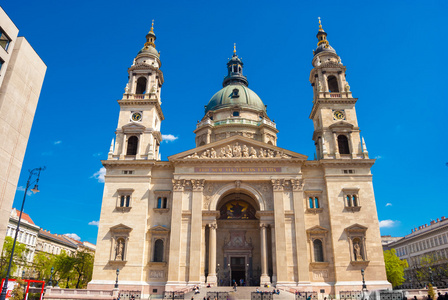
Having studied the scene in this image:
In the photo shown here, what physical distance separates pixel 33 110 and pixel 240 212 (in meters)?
26.2

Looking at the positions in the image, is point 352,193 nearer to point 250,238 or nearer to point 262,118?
point 250,238

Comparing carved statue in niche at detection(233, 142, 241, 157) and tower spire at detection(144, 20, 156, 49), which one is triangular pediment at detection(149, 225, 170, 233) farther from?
tower spire at detection(144, 20, 156, 49)

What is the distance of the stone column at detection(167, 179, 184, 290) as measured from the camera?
113 ft

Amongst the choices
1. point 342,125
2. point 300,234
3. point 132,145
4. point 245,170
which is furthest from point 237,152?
point 342,125

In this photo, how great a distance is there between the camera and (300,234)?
3603 centimetres

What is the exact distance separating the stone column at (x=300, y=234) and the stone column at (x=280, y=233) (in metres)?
1.31

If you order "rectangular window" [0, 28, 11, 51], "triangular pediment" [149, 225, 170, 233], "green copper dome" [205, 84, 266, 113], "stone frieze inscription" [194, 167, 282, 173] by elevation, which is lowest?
"triangular pediment" [149, 225, 170, 233]

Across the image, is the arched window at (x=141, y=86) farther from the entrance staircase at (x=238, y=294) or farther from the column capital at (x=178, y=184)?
the entrance staircase at (x=238, y=294)

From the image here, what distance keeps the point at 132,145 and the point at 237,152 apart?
12811mm

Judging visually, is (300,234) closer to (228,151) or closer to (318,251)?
(318,251)

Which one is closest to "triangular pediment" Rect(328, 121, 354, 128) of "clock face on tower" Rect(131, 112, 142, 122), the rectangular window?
"clock face on tower" Rect(131, 112, 142, 122)

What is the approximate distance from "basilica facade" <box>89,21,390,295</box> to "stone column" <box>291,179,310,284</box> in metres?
0.10

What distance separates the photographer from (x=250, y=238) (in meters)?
41.1

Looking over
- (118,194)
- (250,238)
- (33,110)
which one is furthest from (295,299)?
(33,110)
